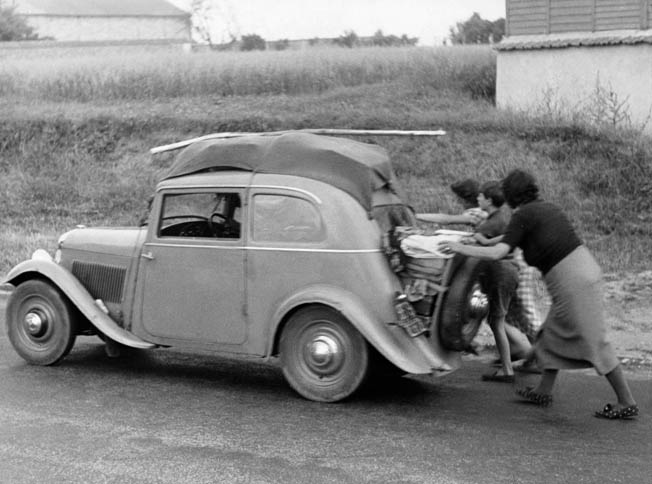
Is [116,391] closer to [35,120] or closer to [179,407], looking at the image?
[179,407]

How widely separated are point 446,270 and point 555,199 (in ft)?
28.8

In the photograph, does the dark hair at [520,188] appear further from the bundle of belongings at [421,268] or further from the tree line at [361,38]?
the tree line at [361,38]

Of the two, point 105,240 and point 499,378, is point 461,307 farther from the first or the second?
point 105,240

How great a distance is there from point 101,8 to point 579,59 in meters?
62.6

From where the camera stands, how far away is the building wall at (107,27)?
72.9 metres

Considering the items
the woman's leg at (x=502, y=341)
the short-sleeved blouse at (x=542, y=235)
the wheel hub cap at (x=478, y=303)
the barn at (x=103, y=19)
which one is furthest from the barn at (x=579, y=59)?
the barn at (x=103, y=19)

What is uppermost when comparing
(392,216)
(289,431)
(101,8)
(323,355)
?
(101,8)

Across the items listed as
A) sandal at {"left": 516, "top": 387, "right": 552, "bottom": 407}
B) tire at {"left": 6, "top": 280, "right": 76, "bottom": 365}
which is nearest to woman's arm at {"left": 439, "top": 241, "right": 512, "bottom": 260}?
sandal at {"left": 516, "top": 387, "right": 552, "bottom": 407}

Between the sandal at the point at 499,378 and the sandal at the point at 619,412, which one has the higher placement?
the sandal at the point at 619,412

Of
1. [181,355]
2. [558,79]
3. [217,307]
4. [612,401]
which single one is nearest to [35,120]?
[558,79]

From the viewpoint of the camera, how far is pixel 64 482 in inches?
229

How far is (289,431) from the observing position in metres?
6.88

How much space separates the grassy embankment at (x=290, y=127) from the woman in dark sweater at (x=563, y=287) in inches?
237

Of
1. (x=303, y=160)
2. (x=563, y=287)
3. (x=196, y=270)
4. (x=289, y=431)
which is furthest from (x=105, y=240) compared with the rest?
(x=563, y=287)
